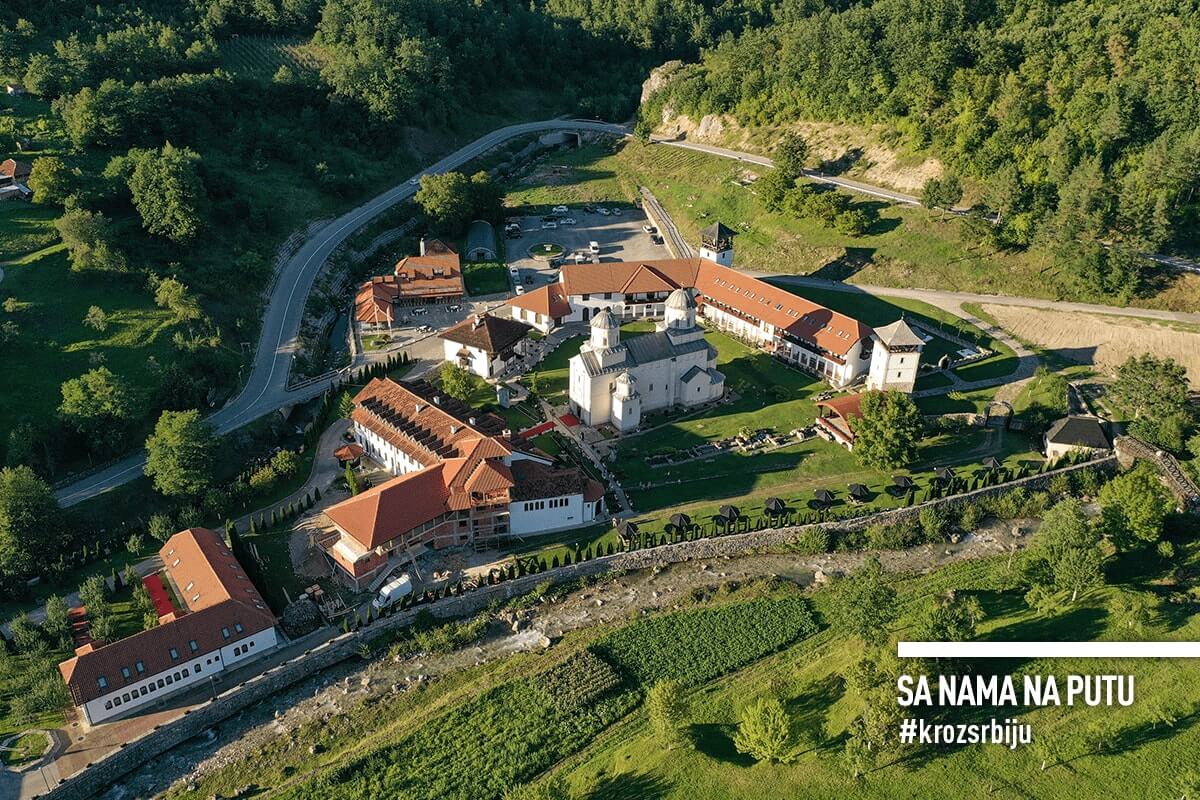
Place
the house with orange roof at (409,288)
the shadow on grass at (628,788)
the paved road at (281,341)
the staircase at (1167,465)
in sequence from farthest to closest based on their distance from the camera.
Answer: the house with orange roof at (409,288) < the paved road at (281,341) < the staircase at (1167,465) < the shadow on grass at (628,788)

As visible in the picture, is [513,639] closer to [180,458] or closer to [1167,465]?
[180,458]

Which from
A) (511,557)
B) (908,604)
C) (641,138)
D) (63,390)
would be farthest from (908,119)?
(63,390)

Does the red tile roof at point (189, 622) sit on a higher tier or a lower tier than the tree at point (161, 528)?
lower

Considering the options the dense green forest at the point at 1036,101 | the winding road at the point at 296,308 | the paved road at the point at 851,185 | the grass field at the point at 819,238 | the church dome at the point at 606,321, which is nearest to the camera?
the winding road at the point at 296,308

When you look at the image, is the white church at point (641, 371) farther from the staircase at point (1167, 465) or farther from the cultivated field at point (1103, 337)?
the cultivated field at point (1103, 337)

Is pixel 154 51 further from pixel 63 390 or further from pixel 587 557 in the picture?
pixel 587 557

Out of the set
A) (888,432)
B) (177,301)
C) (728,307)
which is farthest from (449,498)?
(728,307)

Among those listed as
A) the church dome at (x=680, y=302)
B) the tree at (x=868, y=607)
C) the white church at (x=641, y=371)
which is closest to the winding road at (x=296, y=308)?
the white church at (x=641, y=371)
